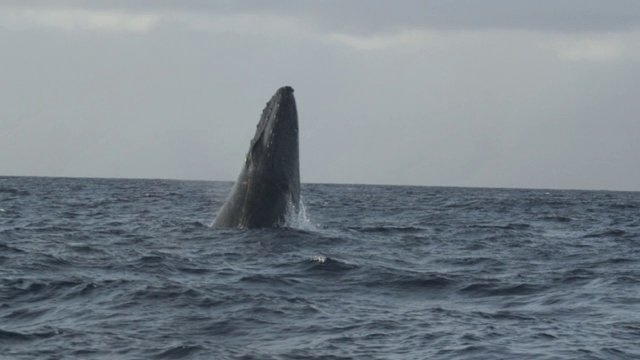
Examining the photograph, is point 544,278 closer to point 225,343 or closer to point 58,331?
point 225,343

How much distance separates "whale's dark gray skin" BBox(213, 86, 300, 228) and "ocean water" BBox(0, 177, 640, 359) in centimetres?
46

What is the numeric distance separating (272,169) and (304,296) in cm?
598

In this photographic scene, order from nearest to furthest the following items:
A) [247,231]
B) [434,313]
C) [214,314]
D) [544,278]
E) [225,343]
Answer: [225,343], [214,314], [434,313], [544,278], [247,231]

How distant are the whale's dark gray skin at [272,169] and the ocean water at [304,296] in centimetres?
46

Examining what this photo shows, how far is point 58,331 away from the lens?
36.8 feet

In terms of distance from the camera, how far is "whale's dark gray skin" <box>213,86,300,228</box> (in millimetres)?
19562

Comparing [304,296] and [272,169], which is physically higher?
[272,169]

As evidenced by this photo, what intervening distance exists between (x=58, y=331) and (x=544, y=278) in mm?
8485

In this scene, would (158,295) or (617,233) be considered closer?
(158,295)

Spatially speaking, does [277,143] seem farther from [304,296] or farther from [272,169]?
[304,296]

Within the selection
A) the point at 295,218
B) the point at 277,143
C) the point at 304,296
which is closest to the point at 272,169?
the point at 277,143

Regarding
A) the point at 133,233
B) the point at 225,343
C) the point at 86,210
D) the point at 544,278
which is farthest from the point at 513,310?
the point at 86,210

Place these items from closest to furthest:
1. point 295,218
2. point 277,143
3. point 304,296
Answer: point 304,296 < point 277,143 < point 295,218

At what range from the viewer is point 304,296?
13.9 metres
